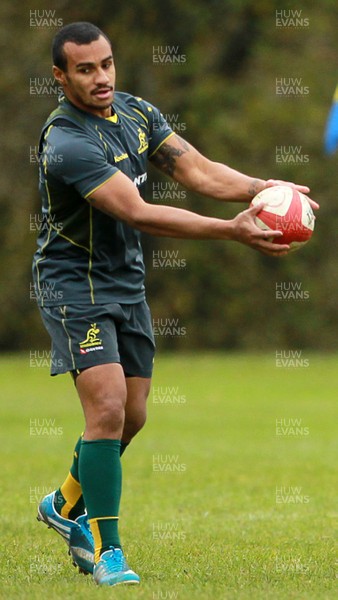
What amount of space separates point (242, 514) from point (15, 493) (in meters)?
1.99

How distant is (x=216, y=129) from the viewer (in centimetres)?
2973

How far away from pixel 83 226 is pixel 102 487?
1209 millimetres

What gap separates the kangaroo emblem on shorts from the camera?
18.2 ft

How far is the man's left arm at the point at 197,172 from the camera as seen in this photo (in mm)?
Result: 6152

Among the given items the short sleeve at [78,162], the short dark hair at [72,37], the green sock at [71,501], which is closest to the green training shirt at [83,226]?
the short sleeve at [78,162]

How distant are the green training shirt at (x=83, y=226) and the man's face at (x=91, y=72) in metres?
0.13

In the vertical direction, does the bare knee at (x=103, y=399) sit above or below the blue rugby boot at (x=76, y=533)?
above

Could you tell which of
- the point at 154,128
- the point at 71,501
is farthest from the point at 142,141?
the point at 71,501

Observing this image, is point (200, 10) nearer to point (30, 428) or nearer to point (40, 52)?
point (40, 52)

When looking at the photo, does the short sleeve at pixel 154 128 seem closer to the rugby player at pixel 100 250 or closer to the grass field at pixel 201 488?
the rugby player at pixel 100 250

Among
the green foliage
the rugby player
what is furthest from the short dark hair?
the green foliage

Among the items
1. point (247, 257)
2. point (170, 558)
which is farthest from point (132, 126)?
point (247, 257)

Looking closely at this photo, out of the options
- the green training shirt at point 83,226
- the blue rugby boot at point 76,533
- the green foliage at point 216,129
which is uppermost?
the green training shirt at point 83,226

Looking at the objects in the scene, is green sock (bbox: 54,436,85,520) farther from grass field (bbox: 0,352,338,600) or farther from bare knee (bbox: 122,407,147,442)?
bare knee (bbox: 122,407,147,442)
